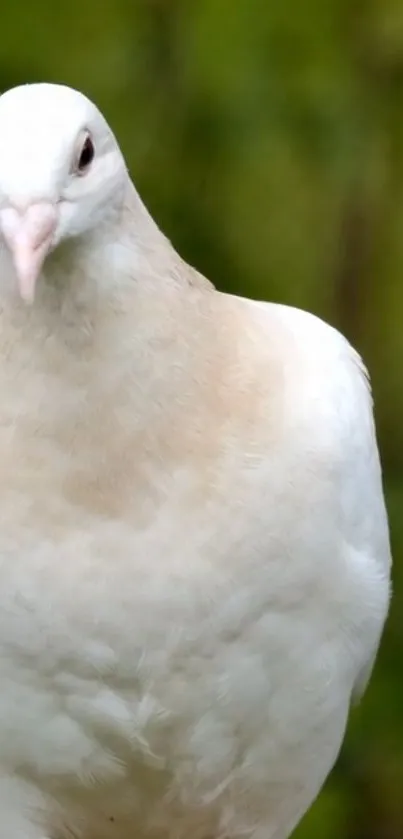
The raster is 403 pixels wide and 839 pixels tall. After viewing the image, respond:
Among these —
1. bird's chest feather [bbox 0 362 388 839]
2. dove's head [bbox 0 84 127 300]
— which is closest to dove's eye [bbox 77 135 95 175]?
dove's head [bbox 0 84 127 300]

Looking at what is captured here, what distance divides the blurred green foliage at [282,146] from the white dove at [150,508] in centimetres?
71

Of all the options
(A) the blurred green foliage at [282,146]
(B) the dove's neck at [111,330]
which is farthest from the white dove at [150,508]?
(A) the blurred green foliage at [282,146]

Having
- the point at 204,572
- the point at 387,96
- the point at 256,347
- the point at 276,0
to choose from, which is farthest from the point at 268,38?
the point at 204,572

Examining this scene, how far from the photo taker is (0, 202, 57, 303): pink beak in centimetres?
87

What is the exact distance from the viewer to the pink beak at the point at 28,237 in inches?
34.2

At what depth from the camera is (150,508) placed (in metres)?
1.03

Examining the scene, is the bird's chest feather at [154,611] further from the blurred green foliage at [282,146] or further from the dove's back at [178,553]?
the blurred green foliage at [282,146]

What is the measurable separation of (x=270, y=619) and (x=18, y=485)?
0.19 meters

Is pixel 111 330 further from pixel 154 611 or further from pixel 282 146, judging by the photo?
pixel 282 146

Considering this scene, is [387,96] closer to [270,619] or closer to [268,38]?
[268,38]

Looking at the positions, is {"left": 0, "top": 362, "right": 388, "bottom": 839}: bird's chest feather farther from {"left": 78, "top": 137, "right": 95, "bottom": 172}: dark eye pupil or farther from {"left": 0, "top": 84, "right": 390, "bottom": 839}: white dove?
{"left": 78, "top": 137, "right": 95, "bottom": 172}: dark eye pupil

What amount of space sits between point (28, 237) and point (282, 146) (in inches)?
41.4

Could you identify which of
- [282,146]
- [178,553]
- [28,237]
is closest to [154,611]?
[178,553]

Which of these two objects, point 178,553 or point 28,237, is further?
point 178,553
